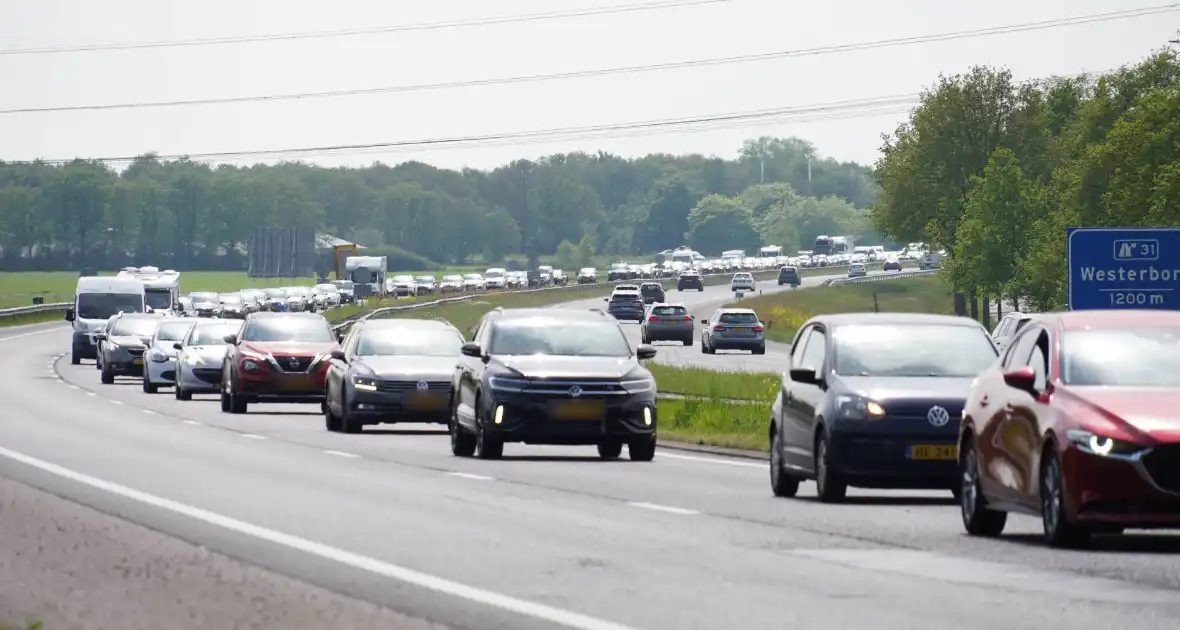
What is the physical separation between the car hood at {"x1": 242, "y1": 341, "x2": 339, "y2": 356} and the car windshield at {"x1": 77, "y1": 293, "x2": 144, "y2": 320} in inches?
1157

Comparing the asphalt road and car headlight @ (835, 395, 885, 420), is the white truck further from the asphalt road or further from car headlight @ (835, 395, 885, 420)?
car headlight @ (835, 395, 885, 420)

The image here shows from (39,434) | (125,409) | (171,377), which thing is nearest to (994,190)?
(171,377)

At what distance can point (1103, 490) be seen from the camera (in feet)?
47.1

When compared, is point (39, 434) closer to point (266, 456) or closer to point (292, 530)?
point (266, 456)

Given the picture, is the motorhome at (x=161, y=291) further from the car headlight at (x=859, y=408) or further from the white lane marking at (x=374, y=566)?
the car headlight at (x=859, y=408)

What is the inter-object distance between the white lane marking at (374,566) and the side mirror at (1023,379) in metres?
4.20

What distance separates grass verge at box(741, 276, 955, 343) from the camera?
12106cm

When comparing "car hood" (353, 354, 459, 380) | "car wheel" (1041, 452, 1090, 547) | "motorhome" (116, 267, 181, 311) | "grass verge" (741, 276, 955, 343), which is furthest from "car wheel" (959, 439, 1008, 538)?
"grass verge" (741, 276, 955, 343)

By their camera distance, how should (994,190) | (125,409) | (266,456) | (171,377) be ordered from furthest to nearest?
(994,190) < (171,377) < (125,409) < (266,456)

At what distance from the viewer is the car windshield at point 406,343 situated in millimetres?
33250

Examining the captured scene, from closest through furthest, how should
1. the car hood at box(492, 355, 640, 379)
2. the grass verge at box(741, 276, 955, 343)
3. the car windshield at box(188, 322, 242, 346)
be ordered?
the car hood at box(492, 355, 640, 379) < the car windshield at box(188, 322, 242, 346) < the grass verge at box(741, 276, 955, 343)

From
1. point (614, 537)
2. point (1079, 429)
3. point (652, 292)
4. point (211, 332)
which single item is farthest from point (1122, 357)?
point (652, 292)

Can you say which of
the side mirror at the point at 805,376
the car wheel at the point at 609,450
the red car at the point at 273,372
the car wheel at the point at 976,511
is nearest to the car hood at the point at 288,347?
the red car at the point at 273,372

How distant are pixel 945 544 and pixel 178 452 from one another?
1271 centimetres
